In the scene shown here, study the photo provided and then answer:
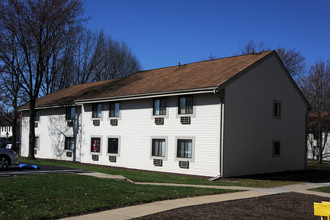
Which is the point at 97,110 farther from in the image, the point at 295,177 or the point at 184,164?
the point at 295,177

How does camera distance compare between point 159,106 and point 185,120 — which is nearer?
point 185,120

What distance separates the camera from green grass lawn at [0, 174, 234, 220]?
7953mm

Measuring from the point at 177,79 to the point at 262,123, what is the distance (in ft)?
19.3

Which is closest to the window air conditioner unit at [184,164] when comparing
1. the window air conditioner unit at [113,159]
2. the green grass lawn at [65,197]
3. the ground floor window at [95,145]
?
the window air conditioner unit at [113,159]

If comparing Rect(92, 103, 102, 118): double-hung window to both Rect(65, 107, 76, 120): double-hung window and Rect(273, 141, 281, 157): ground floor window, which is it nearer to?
Rect(65, 107, 76, 120): double-hung window

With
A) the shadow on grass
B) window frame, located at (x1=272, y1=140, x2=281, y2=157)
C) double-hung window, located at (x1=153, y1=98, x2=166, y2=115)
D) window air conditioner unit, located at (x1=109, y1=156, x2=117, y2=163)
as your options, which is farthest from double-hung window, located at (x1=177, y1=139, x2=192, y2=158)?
window frame, located at (x1=272, y1=140, x2=281, y2=157)

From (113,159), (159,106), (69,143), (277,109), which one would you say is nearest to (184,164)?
(159,106)

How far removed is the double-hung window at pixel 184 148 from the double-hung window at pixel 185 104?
1651 mm

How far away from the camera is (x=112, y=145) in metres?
25.3

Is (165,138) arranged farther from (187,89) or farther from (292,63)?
(292,63)

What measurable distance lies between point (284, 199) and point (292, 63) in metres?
39.7

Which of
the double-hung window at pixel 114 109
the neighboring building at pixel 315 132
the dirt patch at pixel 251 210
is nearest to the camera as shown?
the dirt patch at pixel 251 210

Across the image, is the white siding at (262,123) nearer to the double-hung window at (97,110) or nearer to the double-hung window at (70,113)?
the double-hung window at (97,110)

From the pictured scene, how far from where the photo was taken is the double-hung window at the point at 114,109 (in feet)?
82.6
